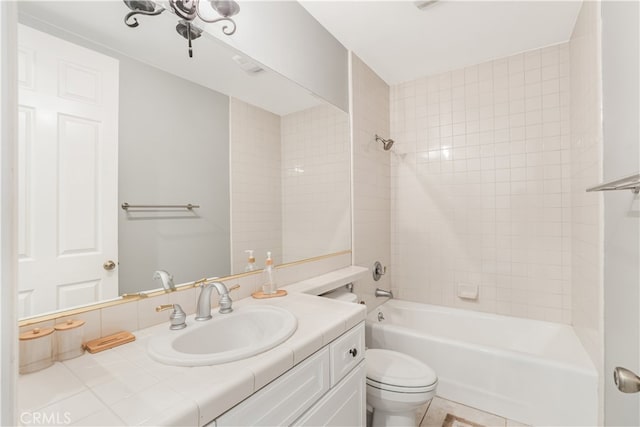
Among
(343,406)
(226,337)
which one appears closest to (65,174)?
(226,337)

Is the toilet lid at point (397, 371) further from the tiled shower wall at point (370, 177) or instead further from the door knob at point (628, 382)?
the door knob at point (628, 382)

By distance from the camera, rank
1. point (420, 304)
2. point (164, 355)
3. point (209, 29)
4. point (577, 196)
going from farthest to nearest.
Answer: point (420, 304), point (577, 196), point (209, 29), point (164, 355)

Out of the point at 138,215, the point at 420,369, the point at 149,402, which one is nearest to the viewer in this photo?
the point at 149,402

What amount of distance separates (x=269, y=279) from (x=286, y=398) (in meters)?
0.65

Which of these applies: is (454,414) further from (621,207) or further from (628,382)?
(621,207)

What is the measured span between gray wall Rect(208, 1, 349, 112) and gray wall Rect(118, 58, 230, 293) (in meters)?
0.35

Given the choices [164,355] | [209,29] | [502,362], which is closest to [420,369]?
[502,362]

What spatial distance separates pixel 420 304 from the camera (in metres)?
2.57

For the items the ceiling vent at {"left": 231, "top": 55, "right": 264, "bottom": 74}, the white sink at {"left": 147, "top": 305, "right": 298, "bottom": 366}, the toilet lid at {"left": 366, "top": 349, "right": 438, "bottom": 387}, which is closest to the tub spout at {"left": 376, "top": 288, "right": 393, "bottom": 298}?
the toilet lid at {"left": 366, "top": 349, "right": 438, "bottom": 387}

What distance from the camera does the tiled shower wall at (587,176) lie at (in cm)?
142

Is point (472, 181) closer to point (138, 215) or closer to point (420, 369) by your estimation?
point (420, 369)

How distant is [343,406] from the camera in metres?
1.09

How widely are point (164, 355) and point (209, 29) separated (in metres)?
1.23

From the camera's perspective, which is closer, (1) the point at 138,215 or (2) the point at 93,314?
(2) the point at 93,314
